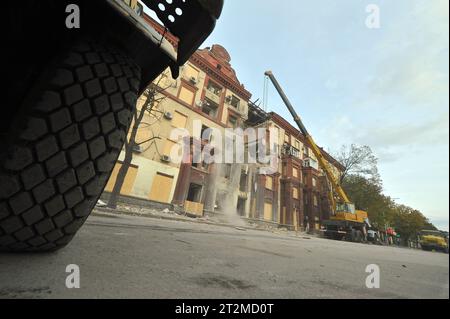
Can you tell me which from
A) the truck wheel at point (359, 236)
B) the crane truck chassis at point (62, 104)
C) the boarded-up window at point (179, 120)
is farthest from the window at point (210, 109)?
the crane truck chassis at point (62, 104)

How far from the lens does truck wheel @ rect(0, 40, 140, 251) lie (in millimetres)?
701

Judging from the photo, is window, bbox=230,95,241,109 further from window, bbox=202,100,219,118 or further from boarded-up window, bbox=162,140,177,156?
boarded-up window, bbox=162,140,177,156

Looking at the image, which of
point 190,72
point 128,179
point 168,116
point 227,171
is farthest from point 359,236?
point 190,72

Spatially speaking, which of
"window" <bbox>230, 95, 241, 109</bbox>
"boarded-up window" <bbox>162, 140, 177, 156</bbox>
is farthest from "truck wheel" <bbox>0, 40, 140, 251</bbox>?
"window" <bbox>230, 95, 241, 109</bbox>

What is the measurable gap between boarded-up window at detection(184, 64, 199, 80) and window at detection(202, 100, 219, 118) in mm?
2592

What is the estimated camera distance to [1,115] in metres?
0.77

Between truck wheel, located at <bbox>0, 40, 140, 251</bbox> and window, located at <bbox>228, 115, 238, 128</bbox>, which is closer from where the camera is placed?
truck wheel, located at <bbox>0, 40, 140, 251</bbox>

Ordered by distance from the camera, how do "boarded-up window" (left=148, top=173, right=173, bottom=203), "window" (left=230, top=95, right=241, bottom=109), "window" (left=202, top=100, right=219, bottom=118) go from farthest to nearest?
"window" (left=230, top=95, right=241, bottom=109) < "window" (left=202, top=100, right=219, bottom=118) < "boarded-up window" (left=148, top=173, right=173, bottom=203)

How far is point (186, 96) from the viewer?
18625 millimetres

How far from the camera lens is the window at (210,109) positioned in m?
21.2

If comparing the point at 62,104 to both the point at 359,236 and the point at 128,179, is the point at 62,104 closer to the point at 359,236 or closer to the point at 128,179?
the point at 128,179

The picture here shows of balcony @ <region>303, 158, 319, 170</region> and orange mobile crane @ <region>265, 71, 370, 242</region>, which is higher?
balcony @ <region>303, 158, 319, 170</region>
